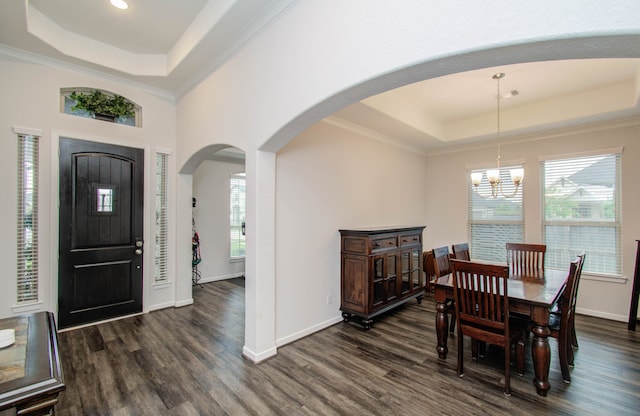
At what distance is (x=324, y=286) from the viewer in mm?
3746

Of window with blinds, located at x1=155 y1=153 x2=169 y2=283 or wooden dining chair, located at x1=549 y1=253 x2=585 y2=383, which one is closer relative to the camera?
wooden dining chair, located at x1=549 y1=253 x2=585 y2=383

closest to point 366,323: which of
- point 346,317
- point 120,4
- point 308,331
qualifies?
point 346,317

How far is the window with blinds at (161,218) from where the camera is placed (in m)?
4.18

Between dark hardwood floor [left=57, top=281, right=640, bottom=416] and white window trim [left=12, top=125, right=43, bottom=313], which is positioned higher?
white window trim [left=12, top=125, right=43, bottom=313]

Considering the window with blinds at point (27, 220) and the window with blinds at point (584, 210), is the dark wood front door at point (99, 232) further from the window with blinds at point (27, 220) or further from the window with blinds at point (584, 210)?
the window with blinds at point (584, 210)

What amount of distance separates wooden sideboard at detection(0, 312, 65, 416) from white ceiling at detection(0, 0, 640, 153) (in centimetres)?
280

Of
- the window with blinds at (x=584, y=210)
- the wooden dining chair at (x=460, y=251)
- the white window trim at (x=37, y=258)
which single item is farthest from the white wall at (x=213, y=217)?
the window with blinds at (x=584, y=210)

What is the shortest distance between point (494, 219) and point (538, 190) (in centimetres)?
81

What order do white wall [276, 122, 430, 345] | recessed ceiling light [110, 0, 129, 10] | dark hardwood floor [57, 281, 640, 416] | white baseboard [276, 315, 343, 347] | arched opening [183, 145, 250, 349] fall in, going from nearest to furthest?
dark hardwood floor [57, 281, 640, 416], recessed ceiling light [110, 0, 129, 10], white baseboard [276, 315, 343, 347], white wall [276, 122, 430, 345], arched opening [183, 145, 250, 349]

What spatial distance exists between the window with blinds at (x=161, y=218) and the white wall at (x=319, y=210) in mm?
2082

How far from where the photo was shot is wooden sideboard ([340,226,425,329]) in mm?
3635

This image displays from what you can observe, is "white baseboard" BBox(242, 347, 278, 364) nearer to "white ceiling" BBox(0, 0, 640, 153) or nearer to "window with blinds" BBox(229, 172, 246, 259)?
"white ceiling" BBox(0, 0, 640, 153)

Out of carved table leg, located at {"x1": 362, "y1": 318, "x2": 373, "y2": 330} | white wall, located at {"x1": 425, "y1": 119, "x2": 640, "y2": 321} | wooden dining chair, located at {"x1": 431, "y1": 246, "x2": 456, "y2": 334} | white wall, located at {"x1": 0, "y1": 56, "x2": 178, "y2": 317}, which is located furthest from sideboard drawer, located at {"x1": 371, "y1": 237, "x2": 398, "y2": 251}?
white wall, located at {"x1": 0, "y1": 56, "x2": 178, "y2": 317}

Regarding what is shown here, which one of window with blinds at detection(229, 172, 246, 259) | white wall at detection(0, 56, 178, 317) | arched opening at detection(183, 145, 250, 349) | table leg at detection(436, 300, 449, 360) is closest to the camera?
table leg at detection(436, 300, 449, 360)
